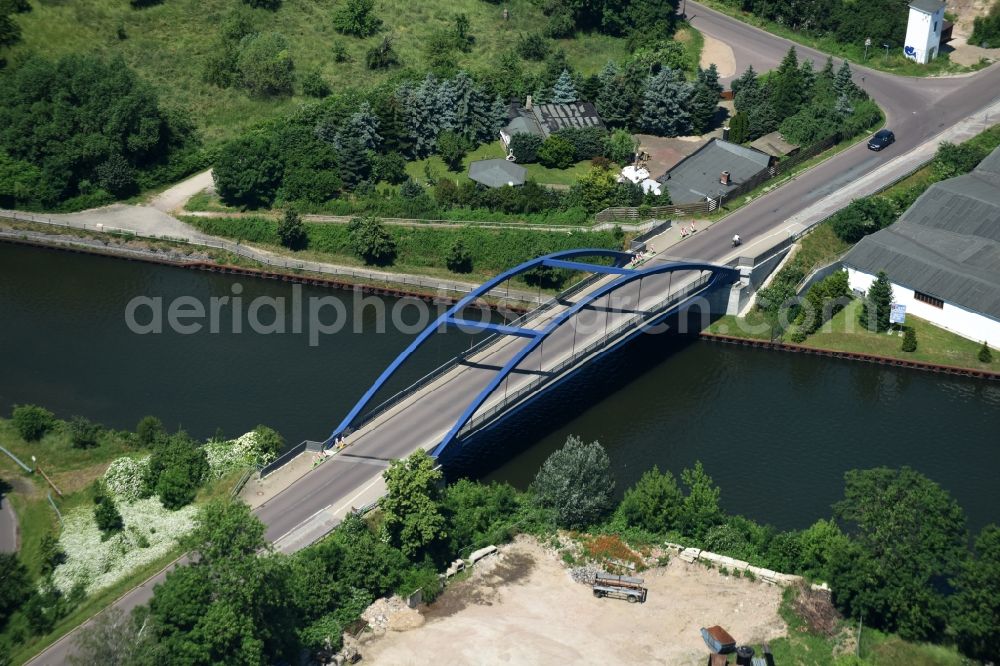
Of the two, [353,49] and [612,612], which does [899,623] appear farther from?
[353,49]

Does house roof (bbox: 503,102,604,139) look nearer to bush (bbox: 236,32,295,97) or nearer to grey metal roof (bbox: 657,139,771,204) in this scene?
grey metal roof (bbox: 657,139,771,204)

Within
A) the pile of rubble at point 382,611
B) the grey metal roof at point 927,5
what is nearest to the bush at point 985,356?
the grey metal roof at point 927,5

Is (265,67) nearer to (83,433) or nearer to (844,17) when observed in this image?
(83,433)

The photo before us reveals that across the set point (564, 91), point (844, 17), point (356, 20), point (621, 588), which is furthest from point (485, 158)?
point (621, 588)

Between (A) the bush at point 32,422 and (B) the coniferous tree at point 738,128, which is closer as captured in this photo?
(A) the bush at point 32,422

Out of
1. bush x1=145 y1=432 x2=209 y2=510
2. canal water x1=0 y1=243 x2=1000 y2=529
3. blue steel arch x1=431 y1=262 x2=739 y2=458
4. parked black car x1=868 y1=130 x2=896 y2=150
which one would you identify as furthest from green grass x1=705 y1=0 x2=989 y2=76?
bush x1=145 y1=432 x2=209 y2=510

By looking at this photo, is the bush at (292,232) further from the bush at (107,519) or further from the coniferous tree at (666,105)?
the bush at (107,519)

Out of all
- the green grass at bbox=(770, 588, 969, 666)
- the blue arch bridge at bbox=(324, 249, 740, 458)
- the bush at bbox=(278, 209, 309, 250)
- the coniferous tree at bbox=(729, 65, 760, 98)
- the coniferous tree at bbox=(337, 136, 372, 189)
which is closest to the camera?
the green grass at bbox=(770, 588, 969, 666)
